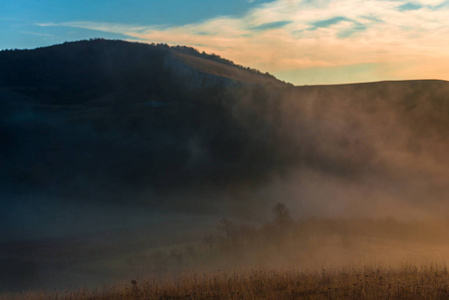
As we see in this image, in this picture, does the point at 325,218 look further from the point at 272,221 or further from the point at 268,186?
the point at 268,186

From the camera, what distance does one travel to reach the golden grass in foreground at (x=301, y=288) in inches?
391

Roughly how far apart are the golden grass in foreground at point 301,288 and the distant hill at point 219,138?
21307mm

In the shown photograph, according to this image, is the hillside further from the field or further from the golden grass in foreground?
the golden grass in foreground

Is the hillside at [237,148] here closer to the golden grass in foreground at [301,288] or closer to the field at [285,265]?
the field at [285,265]

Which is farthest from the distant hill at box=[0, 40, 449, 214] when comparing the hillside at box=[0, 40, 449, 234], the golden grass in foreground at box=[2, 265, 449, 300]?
the golden grass in foreground at box=[2, 265, 449, 300]

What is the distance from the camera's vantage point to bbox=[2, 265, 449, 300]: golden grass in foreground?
391 inches

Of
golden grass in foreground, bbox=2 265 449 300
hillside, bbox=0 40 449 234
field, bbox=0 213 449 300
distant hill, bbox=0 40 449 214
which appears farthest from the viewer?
distant hill, bbox=0 40 449 214

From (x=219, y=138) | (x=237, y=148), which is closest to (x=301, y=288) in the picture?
(x=237, y=148)

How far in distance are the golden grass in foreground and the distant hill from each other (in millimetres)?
21307

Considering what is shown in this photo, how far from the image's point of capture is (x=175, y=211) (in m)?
32.7

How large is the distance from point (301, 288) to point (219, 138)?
Result: 114 feet

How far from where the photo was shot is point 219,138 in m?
45.4

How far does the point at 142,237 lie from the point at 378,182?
1709cm

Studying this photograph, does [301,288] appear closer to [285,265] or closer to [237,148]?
[285,265]
